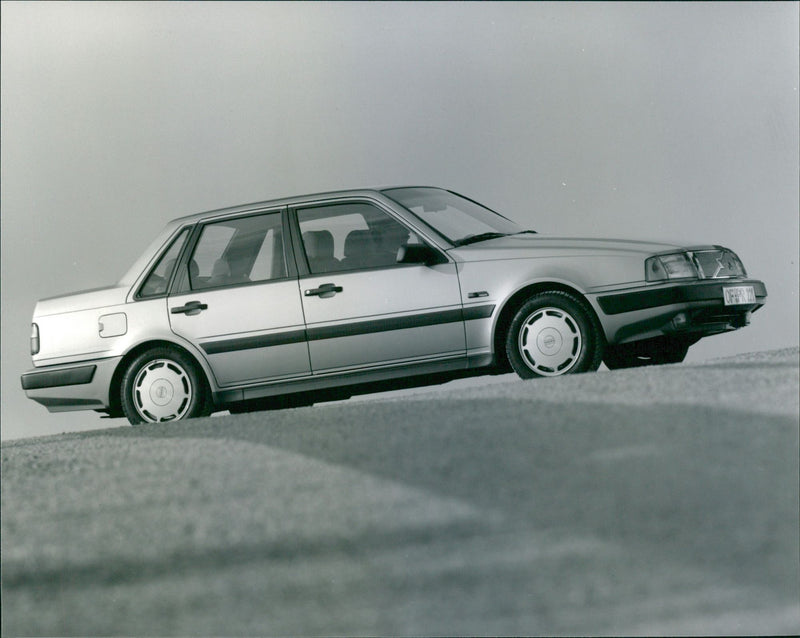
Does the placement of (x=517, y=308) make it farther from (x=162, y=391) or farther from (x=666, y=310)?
(x=162, y=391)

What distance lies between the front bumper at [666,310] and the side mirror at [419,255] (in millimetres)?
1229

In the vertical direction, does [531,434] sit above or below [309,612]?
above

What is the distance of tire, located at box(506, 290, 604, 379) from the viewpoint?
8.14 m

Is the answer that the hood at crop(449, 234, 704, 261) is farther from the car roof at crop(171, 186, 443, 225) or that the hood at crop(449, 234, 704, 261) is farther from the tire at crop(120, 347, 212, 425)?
the tire at crop(120, 347, 212, 425)

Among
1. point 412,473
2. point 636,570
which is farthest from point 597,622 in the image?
point 412,473

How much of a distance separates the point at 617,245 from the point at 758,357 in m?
1.30

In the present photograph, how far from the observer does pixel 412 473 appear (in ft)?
18.9

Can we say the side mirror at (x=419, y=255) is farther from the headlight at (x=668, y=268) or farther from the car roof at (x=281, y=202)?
the headlight at (x=668, y=268)

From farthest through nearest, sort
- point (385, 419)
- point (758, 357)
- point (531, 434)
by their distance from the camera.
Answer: point (758, 357)
point (385, 419)
point (531, 434)

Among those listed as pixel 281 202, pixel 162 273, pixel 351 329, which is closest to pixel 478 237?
pixel 351 329

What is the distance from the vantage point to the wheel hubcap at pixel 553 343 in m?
8.16

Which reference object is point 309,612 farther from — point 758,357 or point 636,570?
point 758,357

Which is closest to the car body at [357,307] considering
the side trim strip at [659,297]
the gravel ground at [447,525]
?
the side trim strip at [659,297]

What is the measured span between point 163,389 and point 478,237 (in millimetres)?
2769
